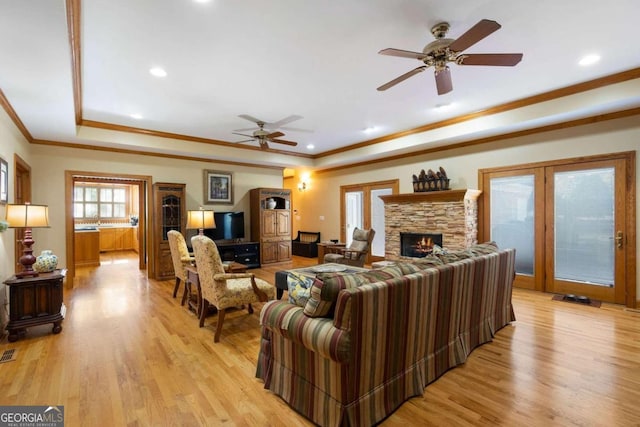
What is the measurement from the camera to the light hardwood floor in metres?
2.01

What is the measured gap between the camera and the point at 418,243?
6.38m

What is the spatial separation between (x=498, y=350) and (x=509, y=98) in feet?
11.6

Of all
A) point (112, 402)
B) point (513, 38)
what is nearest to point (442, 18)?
point (513, 38)

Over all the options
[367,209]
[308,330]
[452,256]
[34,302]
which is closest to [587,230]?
[452,256]

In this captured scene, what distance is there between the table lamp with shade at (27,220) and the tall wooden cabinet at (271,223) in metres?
4.30

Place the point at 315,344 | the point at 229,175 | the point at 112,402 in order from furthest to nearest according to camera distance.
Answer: the point at 229,175 → the point at 112,402 → the point at 315,344

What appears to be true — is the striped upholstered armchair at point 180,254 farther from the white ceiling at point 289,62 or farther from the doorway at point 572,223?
the doorway at point 572,223

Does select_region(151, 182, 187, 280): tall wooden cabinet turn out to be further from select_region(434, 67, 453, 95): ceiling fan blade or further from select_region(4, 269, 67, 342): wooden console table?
select_region(434, 67, 453, 95): ceiling fan blade

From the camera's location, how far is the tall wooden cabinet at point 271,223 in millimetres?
7387

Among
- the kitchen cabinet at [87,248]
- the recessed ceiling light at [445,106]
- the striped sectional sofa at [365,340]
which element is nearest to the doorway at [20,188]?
the kitchen cabinet at [87,248]

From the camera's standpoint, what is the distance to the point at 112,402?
2.15 metres

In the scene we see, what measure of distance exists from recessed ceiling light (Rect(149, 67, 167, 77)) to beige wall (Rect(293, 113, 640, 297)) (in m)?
5.14

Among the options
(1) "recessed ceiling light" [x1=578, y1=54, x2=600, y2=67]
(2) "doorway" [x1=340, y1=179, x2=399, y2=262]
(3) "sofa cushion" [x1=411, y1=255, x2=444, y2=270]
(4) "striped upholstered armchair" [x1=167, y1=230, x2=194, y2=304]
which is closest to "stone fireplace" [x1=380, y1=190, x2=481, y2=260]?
(2) "doorway" [x1=340, y1=179, x2=399, y2=262]

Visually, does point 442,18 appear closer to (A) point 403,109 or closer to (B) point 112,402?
(A) point 403,109
